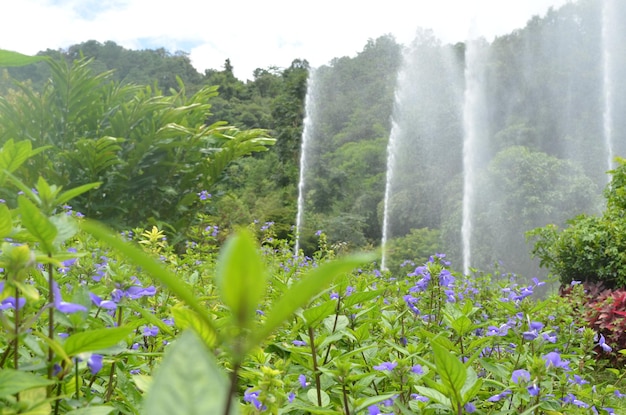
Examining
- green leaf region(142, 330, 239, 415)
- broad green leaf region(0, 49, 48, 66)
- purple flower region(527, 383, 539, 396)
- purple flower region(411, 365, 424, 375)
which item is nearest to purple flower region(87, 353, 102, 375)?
broad green leaf region(0, 49, 48, 66)

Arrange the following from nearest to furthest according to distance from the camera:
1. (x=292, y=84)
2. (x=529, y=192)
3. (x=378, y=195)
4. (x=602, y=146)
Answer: (x=529, y=192)
(x=602, y=146)
(x=378, y=195)
(x=292, y=84)

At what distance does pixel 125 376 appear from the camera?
3.07 ft

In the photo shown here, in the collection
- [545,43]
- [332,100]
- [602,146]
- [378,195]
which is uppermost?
[545,43]

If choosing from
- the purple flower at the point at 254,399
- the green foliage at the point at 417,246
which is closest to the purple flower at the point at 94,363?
the purple flower at the point at 254,399

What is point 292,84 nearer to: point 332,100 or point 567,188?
point 332,100

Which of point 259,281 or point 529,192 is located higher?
point 259,281

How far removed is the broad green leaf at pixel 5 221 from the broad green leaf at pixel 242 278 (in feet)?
1.48

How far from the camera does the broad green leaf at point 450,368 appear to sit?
2.08 feet

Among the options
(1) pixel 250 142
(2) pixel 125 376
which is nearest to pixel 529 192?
(1) pixel 250 142

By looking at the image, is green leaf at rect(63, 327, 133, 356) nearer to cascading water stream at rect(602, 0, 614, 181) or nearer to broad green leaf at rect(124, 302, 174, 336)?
broad green leaf at rect(124, 302, 174, 336)

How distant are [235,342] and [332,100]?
24.0 m

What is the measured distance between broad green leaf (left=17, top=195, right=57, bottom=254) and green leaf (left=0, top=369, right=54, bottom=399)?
0.12 m

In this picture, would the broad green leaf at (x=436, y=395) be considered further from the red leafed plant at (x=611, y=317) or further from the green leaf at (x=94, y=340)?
the red leafed plant at (x=611, y=317)

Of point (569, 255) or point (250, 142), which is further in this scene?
point (569, 255)
